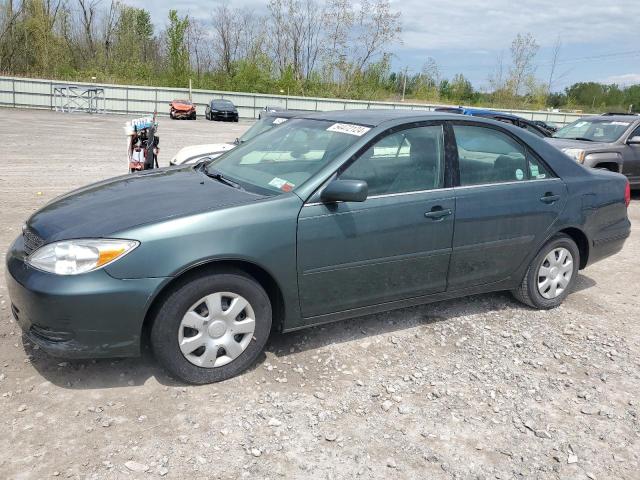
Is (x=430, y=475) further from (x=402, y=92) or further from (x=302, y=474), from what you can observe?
(x=402, y=92)

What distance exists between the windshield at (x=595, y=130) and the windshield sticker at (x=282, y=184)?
9.24 metres

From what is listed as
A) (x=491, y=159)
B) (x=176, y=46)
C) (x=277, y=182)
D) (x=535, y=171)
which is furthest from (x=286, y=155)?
(x=176, y=46)

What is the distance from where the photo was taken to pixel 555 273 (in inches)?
188

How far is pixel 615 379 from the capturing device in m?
3.73

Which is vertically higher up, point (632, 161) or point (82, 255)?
point (632, 161)

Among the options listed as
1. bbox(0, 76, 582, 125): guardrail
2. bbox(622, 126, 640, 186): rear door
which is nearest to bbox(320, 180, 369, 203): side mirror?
bbox(622, 126, 640, 186): rear door

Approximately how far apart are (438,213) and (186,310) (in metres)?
1.88

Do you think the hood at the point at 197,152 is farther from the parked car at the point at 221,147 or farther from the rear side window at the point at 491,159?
the rear side window at the point at 491,159

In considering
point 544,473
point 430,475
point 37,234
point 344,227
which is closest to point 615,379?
point 544,473

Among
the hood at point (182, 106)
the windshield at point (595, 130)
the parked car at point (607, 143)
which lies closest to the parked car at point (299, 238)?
the parked car at point (607, 143)

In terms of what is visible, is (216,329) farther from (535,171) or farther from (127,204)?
(535,171)

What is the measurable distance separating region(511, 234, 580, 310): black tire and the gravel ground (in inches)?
7.3

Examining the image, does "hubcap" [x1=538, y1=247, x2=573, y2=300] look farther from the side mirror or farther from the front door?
the side mirror

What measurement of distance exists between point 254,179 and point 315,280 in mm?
878
